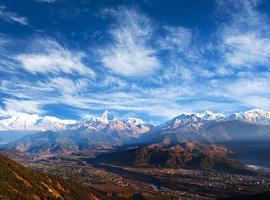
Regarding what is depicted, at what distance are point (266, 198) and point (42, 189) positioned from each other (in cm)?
11662

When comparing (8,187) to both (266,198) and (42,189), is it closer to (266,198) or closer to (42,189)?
(42,189)

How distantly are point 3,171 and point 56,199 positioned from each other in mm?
29199

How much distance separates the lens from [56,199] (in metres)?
168

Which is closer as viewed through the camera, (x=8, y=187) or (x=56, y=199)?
(x=8, y=187)

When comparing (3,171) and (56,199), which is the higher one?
(3,171)

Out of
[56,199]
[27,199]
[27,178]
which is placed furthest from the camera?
[27,178]

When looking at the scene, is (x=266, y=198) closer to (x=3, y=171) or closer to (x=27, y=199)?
(x=27, y=199)

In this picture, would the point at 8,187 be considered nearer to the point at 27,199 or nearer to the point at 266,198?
the point at 27,199

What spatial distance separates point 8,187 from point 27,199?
34.6 feet

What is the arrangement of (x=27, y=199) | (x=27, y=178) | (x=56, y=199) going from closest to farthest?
(x=27, y=199), (x=56, y=199), (x=27, y=178)

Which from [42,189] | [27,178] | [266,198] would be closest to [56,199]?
[42,189]

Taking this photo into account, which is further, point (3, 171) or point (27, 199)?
point (3, 171)

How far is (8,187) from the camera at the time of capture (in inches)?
5891

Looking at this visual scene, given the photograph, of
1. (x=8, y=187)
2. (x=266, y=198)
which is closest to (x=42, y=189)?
(x=8, y=187)
